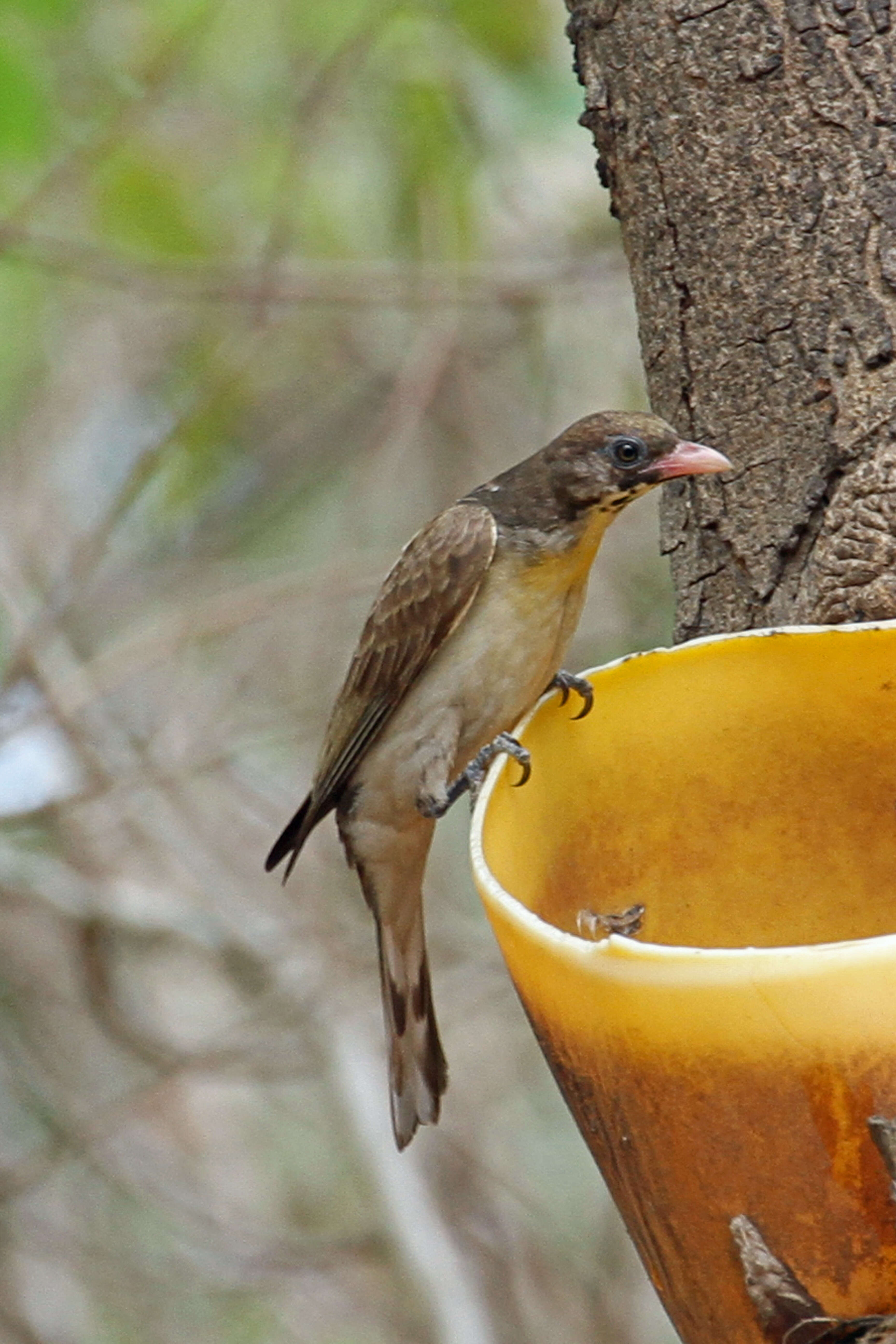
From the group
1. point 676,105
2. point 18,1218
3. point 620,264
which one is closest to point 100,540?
point 620,264

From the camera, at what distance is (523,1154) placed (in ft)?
26.5

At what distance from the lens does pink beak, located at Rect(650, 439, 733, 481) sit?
316 cm

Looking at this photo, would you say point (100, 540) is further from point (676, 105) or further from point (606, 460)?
point (676, 105)

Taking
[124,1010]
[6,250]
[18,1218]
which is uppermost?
[6,250]

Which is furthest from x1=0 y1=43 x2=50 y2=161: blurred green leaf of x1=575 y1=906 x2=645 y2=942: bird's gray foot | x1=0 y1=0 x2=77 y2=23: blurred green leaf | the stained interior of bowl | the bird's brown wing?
x1=575 y1=906 x2=645 y2=942: bird's gray foot

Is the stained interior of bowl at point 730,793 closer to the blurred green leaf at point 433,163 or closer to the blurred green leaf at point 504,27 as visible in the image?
the blurred green leaf at point 504,27

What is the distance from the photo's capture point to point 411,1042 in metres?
4.17

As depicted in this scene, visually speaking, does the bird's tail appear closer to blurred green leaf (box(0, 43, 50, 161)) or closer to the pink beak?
the pink beak

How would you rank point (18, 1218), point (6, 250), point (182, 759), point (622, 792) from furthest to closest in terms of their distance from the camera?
point (18, 1218) < point (182, 759) < point (6, 250) < point (622, 792)

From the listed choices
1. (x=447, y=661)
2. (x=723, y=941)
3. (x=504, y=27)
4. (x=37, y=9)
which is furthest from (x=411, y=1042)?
(x=504, y=27)

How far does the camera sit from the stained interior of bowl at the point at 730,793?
282 centimetres

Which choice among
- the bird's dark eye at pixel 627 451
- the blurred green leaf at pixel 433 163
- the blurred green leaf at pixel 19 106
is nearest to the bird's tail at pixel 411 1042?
the bird's dark eye at pixel 627 451

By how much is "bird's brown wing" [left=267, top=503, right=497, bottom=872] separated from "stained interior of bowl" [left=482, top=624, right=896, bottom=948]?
3.14 ft

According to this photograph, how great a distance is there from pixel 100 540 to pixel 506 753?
2974mm
